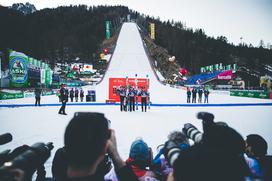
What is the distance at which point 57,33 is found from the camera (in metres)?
84.7

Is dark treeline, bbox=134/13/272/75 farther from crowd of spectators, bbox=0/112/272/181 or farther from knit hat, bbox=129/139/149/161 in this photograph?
crowd of spectators, bbox=0/112/272/181

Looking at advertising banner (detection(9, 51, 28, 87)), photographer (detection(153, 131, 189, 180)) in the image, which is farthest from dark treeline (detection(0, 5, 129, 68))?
photographer (detection(153, 131, 189, 180))

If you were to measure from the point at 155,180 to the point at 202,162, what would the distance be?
107 cm

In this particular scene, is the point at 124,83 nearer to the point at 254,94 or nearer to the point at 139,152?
the point at 139,152

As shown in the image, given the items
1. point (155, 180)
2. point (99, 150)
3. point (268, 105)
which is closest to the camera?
point (99, 150)

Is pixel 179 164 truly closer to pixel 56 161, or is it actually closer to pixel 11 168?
pixel 11 168

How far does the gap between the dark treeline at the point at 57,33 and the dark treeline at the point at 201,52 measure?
28480 millimetres

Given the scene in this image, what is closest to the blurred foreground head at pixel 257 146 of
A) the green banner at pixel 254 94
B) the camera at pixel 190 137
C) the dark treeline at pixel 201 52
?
the camera at pixel 190 137

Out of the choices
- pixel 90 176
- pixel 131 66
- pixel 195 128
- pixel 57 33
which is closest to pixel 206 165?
pixel 90 176

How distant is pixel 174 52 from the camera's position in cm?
7706

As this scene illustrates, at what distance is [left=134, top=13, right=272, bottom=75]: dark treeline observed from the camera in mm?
71312

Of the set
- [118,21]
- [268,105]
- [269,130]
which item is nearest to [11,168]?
[269,130]

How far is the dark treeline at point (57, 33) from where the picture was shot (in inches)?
1829

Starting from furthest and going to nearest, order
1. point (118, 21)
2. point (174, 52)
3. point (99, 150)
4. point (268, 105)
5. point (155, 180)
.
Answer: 1. point (118, 21)
2. point (174, 52)
3. point (268, 105)
4. point (155, 180)
5. point (99, 150)
